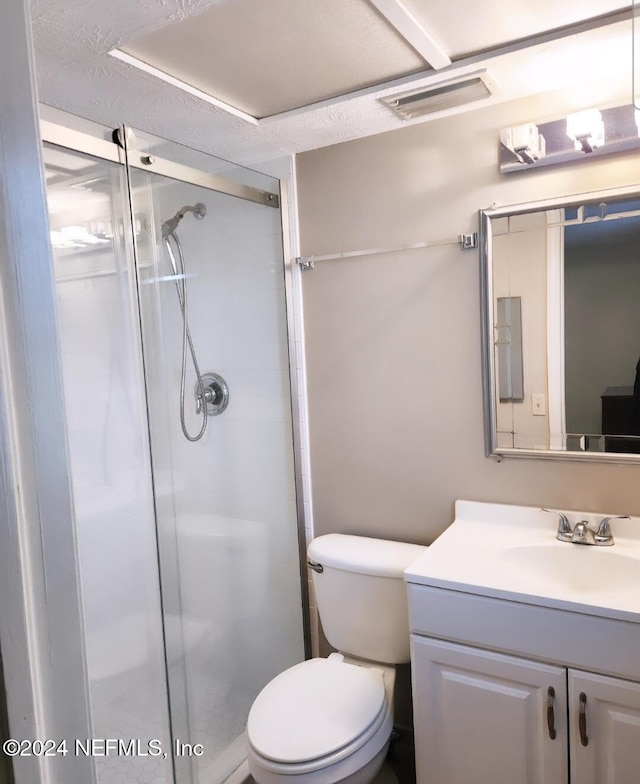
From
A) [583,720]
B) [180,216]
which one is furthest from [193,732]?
[180,216]

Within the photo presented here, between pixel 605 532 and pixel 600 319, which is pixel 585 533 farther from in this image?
pixel 600 319

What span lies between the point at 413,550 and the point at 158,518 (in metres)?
0.86

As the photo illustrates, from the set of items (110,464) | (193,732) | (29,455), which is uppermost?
(29,455)

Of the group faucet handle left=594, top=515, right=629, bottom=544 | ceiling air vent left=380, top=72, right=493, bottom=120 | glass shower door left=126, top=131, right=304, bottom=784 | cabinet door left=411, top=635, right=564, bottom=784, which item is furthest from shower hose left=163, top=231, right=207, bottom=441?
faucet handle left=594, top=515, right=629, bottom=544

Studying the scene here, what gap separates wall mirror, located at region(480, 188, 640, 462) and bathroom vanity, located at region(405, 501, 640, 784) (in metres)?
0.30

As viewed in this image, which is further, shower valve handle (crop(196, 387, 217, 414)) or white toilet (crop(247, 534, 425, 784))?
shower valve handle (crop(196, 387, 217, 414))

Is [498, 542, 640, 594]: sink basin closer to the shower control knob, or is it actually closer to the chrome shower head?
the shower control knob

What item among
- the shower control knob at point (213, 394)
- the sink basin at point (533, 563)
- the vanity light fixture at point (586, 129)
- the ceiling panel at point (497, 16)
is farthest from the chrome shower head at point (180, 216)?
the sink basin at point (533, 563)

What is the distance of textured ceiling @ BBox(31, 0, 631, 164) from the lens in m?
1.24

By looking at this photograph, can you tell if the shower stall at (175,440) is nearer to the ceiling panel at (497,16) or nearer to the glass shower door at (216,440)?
the glass shower door at (216,440)

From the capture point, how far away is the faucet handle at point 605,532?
1.68m

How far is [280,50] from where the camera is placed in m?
1.47

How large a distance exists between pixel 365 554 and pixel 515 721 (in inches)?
26.1

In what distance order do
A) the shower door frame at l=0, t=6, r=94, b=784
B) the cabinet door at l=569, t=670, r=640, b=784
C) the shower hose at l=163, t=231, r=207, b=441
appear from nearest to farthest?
1. the shower door frame at l=0, t=6, r=94, b=784
2. the cabinet door at l=569, t=670, r=640, b=784
3. the shower hose at l=163, t=231, r=207, b=441
